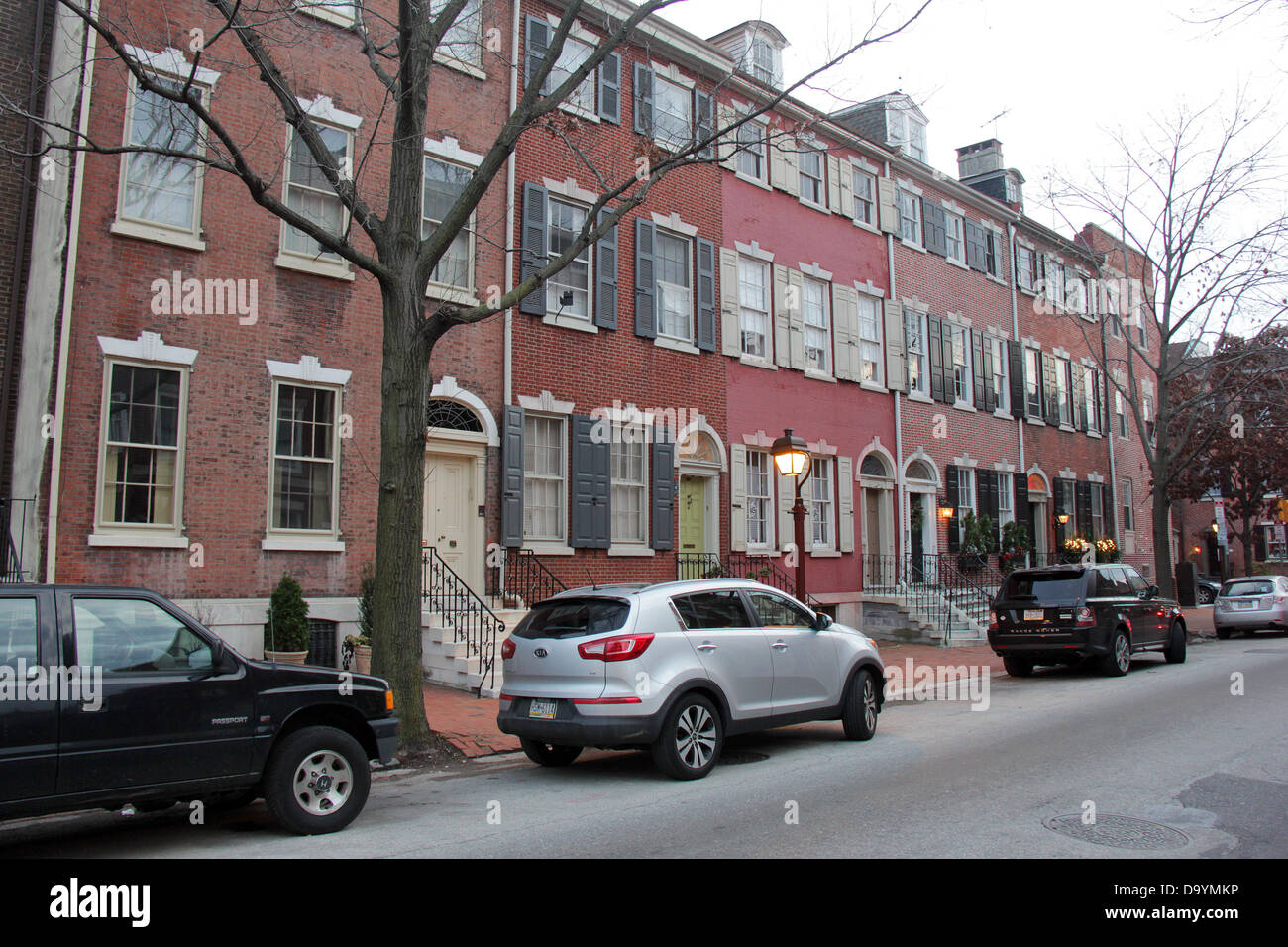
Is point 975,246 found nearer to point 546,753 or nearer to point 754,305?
point 754,305

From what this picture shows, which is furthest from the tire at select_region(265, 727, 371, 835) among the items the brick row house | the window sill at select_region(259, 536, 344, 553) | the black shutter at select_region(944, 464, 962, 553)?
the black shutter at select_region(944, 464, 962, 553)

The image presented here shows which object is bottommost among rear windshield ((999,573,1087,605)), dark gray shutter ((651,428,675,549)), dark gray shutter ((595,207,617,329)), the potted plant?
the potted plant

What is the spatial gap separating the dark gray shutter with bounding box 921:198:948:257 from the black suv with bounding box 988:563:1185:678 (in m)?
12.2

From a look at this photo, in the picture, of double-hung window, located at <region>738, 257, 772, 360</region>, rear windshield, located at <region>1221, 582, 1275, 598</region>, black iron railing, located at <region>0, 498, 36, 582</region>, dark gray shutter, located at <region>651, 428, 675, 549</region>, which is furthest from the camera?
rear windshield, located at <region>1221, 582, 1275, 598</region>

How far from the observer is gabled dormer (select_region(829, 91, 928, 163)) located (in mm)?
25781

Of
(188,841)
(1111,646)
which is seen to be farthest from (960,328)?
(188,841)

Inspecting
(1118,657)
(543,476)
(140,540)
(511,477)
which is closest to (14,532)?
(140,540)

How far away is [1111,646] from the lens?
1528 cm

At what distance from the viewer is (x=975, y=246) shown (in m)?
27.7

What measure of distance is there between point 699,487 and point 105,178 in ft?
35.8

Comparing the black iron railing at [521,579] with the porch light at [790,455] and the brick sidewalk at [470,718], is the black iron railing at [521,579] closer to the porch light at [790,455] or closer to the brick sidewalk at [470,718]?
the brick sidewalk at [470,718]

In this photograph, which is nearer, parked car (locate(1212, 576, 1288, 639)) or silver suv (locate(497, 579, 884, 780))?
silver suv (locate(497, 579, 884, 780))

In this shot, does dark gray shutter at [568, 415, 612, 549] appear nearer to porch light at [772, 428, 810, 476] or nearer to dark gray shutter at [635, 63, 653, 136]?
porch light at [772, 428, 810, 476]

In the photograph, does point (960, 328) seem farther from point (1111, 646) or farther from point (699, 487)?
point (1111, 646)
